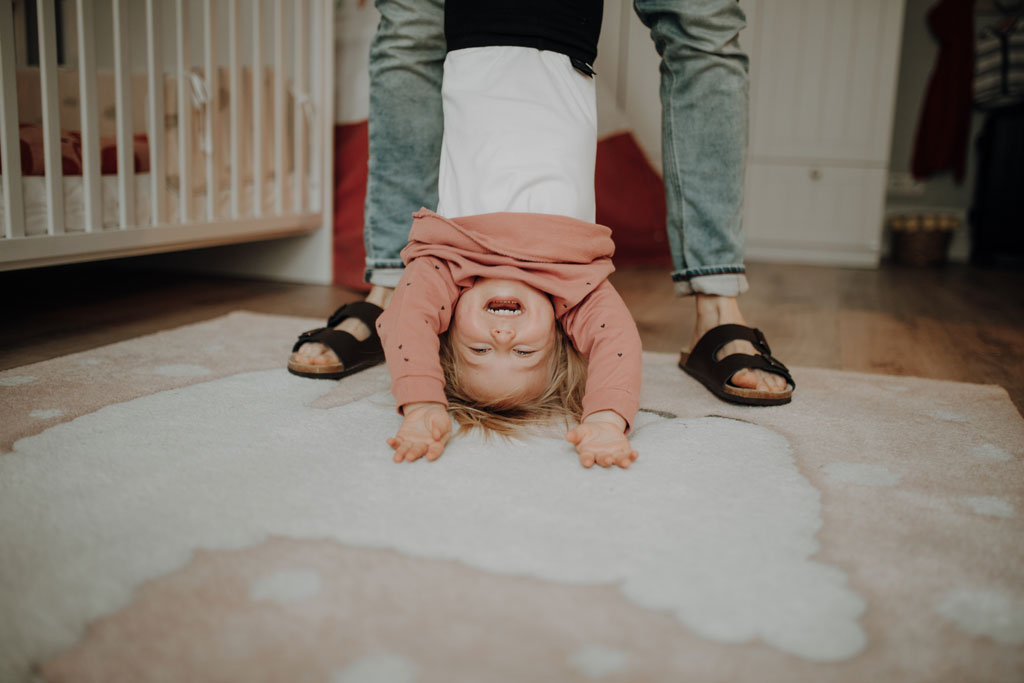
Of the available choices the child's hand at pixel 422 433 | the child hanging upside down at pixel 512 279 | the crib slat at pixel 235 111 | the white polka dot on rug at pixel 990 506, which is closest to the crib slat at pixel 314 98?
the crib slat at pixel 235 111

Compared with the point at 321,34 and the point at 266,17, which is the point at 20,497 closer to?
the point at 321,34

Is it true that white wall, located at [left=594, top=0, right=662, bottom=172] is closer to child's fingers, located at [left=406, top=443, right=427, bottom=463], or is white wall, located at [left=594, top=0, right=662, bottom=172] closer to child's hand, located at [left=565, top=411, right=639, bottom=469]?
child's hand, located at [left=565, top=411, right=639, bottom=469]

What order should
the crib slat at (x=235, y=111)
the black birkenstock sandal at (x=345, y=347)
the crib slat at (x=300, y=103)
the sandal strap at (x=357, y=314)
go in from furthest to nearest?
the crib slat at (x=300, y=103) < the crib slat at (x=235, y=111) < the sandal strap at (x=357, y=314) < the black birkenstock sandal at (x=345, y=347)

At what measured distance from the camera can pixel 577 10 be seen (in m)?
1.01

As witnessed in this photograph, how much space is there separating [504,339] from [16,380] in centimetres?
64

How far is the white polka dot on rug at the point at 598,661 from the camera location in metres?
0.43

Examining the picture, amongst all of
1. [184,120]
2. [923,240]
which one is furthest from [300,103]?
[923,240]

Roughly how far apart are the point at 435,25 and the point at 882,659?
1011 mm

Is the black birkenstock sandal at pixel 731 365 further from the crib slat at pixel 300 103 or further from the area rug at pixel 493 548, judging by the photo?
the crib slat at pixel 300 103

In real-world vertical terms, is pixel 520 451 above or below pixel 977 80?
below

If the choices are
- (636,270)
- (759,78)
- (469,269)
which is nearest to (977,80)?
(759,78)

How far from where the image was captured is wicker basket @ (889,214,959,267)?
327cm

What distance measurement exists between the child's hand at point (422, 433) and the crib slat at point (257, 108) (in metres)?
1.12

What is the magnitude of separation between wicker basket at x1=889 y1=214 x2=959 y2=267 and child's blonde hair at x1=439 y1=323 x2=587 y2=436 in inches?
114
